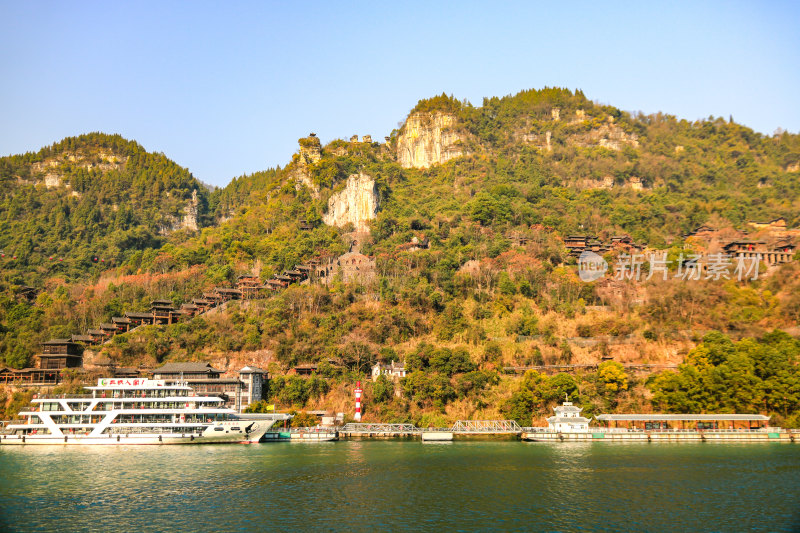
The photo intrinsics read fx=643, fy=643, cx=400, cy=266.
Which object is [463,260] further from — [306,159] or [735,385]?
[306,159]

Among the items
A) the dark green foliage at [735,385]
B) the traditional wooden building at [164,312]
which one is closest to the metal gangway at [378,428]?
the dark green foliage at [735,385]

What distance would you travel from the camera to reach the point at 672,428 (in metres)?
58.5

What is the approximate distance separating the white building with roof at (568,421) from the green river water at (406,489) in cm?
668

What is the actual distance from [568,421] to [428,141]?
91363mm

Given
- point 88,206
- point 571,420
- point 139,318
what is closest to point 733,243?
point 571,420

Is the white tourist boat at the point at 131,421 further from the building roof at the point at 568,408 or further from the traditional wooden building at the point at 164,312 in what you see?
the building roof at the point at 568,408

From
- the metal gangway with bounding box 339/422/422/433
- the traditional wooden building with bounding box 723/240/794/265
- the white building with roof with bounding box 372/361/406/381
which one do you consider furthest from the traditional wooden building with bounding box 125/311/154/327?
the traditional wooden building with bounding box 723/240/794/265

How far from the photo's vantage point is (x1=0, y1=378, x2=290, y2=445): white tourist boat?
56.9 meters

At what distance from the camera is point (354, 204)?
374 ft

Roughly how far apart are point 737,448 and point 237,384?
4661cm

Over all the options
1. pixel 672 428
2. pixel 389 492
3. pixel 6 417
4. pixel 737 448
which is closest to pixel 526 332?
pixel 672 428

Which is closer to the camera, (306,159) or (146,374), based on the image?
(146,374)

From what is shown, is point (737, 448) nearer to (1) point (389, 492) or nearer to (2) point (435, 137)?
(1) point (389, 492)

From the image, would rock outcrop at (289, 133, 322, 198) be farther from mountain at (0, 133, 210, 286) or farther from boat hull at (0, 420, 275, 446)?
boat hull at (0, 420, 275, 446)
